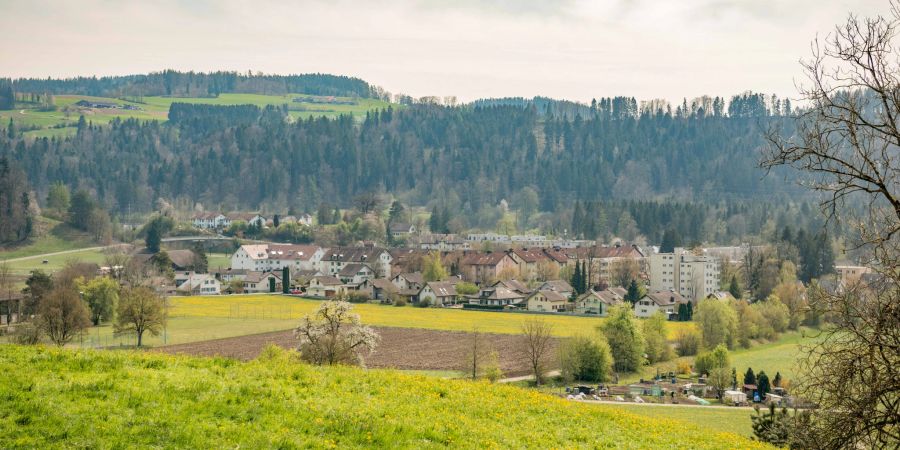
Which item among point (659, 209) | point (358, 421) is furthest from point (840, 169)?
point (659, 209)

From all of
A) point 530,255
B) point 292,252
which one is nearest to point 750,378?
point 530,255

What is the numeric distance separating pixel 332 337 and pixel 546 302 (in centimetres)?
4944

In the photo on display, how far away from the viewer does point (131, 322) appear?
5144cm

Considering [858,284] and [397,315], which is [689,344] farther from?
[858,284]

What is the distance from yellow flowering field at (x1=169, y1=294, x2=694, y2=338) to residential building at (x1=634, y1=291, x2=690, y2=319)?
3829mm

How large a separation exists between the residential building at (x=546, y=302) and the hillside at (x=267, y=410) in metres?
61.4

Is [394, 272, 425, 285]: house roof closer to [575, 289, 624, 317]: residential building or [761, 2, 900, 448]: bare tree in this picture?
[575, 289, 624, 317]: residential building

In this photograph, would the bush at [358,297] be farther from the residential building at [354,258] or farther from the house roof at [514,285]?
the residential building at [354,258]

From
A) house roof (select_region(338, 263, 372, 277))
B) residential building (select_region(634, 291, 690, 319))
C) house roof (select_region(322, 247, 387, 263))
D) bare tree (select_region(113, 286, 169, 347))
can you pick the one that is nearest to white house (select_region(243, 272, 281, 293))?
house roof (select_region(338, 263, 372, 277))

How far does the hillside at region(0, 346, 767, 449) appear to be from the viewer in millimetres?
11055

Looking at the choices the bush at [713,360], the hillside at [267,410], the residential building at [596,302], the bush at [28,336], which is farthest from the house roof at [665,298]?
the hillside at [267,410]

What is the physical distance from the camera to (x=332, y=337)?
3030cm

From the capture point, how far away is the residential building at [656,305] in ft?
241

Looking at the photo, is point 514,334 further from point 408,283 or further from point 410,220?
point 410,220
